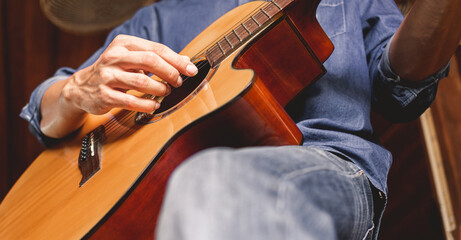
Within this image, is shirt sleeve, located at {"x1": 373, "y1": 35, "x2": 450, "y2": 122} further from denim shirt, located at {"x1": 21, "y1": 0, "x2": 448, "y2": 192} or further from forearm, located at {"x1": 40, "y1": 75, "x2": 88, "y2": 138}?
forearm, located at {"x1": 40, "y1": 75, "x2": 88, "y2": 138}

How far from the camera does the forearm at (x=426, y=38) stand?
0.64 meters

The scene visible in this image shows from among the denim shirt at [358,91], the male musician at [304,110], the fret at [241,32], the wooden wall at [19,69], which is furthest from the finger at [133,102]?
the wooden wall at [19,69]

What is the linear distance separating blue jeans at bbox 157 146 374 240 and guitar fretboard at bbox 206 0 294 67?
0.33 m

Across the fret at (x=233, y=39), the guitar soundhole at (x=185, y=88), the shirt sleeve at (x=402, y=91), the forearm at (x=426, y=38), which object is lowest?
the shirt sleeve at (x=402, y=91)

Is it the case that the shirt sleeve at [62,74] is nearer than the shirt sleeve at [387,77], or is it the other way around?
the shirt sleeve at [387,77]

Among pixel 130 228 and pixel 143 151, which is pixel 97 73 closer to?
pixel 143 151

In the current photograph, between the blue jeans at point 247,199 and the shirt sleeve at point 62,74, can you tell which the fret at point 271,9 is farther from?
the shirt sleeve at point 62,74

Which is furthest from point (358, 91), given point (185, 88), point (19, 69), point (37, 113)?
point (19, 69)

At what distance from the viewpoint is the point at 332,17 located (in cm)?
A: 91

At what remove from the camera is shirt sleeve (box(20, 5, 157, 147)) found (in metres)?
1.02

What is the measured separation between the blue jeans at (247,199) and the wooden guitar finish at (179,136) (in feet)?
0.53

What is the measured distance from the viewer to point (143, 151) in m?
0.67

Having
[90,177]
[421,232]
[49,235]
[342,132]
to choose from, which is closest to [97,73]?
[90,177]

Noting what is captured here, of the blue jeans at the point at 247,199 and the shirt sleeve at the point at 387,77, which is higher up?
the blue jeans at the point at 247,199
